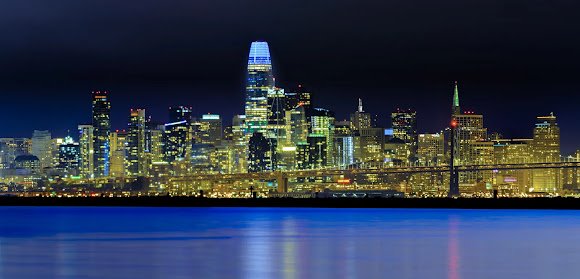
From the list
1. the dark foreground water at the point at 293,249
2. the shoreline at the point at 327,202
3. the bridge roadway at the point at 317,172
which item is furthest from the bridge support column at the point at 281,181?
the dark foreground water at the point at 293,249

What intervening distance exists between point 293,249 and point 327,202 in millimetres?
41895

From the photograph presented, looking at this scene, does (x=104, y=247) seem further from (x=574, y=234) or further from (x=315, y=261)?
(x=574, y=234)

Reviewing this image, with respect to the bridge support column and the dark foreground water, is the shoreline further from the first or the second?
the bridge support column

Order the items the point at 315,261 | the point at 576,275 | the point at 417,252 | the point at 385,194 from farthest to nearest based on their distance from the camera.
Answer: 1. the point at 385,194
2. the point at 417,252
3. the point at 315,261
4. the point at 576,275

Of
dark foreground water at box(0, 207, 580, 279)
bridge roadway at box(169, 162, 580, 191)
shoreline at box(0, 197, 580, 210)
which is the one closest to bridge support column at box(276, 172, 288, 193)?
bridge roadway at box(169, 162, 580, 191)

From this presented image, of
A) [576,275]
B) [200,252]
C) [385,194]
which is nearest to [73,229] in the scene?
[200,252]

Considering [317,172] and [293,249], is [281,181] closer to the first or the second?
[317,172]

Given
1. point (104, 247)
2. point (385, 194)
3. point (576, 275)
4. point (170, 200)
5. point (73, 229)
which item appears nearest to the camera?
point (576, 275)

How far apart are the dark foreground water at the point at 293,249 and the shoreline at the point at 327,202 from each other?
2129 cm

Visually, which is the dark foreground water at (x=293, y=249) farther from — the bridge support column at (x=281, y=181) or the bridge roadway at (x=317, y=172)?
the bridge support column at (x=281, y=181)

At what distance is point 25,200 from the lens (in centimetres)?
8275

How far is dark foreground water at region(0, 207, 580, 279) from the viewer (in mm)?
27672

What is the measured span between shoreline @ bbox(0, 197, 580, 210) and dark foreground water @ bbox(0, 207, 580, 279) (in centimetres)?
2129

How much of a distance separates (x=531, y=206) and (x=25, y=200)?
36923 millimetres
